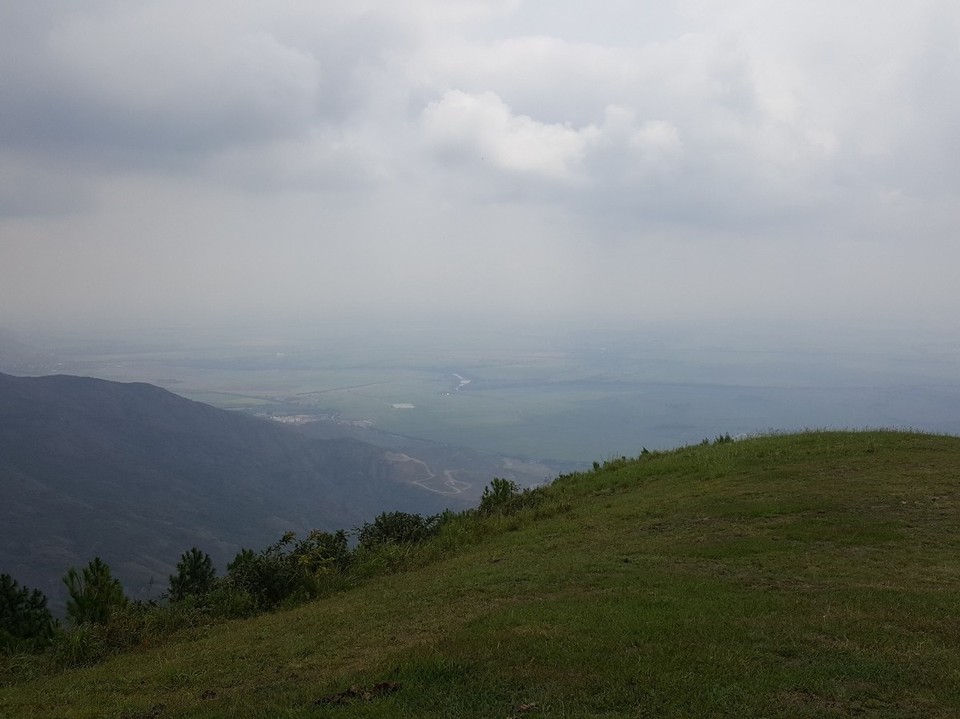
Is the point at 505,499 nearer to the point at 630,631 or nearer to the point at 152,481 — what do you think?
the point at 630,631

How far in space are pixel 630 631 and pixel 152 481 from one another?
99.1 m

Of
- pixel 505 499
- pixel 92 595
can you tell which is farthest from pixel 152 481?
pixel 92 595

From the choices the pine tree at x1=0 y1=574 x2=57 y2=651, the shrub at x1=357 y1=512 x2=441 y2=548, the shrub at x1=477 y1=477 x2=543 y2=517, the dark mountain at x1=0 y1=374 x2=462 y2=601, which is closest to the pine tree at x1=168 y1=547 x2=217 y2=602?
the pine tree at x1=0 y1=574 x2=57 y2=651

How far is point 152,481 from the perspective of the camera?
93.5 metres

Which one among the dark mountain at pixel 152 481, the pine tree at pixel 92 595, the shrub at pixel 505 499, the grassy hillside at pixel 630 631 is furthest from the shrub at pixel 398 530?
the dark mountain at pixel 152 481

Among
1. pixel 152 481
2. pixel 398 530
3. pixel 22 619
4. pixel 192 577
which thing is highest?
pixel 398 530

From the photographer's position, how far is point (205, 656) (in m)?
7.75

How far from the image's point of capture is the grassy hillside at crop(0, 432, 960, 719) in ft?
17.2

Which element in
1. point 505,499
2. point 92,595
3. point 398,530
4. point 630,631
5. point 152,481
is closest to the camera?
point 630,631

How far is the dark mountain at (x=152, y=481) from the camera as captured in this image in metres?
67.4

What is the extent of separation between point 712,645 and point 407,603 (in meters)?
4.14

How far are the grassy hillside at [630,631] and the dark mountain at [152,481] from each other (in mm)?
48805

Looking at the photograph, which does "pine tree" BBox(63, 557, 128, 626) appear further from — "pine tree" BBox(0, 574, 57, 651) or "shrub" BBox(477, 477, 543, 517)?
"shrub" BBox(477, 477, 543, 517)

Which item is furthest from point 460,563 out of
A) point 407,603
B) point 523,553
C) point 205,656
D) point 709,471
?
point 709,471
